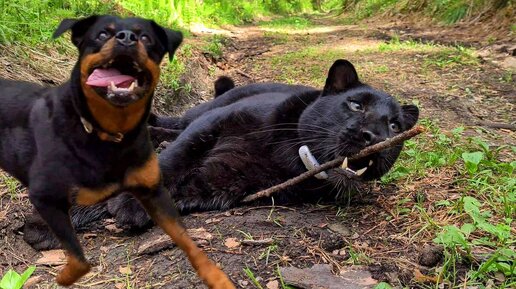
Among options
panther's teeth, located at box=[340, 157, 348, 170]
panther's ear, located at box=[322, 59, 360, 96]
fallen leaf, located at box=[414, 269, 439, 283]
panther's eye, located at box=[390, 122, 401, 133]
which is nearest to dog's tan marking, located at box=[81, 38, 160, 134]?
panther's teeth, located at box=[340, 157, 348, 170]

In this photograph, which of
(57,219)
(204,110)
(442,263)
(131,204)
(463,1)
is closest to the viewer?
(57,219)

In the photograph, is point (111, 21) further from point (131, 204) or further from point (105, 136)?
point (131, 204)

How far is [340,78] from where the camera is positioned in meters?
3.78

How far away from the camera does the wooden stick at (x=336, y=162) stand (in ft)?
9.57

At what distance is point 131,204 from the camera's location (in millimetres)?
3504

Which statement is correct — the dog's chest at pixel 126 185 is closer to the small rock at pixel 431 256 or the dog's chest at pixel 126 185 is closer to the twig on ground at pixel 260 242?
the twig on ground at pixel 260 242

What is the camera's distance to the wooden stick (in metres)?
2.92

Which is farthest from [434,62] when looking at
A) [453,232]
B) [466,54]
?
[453,232]

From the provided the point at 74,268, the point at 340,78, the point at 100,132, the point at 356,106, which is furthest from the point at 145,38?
the point at 340,78

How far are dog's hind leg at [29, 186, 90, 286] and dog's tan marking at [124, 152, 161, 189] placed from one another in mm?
274

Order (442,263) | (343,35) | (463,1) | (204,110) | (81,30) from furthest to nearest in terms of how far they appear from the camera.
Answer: (343,35), (463,1), (204,110), (442,263), (81,30)

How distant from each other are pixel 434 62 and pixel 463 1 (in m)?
4.95

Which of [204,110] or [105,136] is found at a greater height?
[105,136]

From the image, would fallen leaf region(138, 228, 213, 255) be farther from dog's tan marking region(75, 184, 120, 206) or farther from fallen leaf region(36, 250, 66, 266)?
dog's tan marking region(75, 184, 120, 206)
